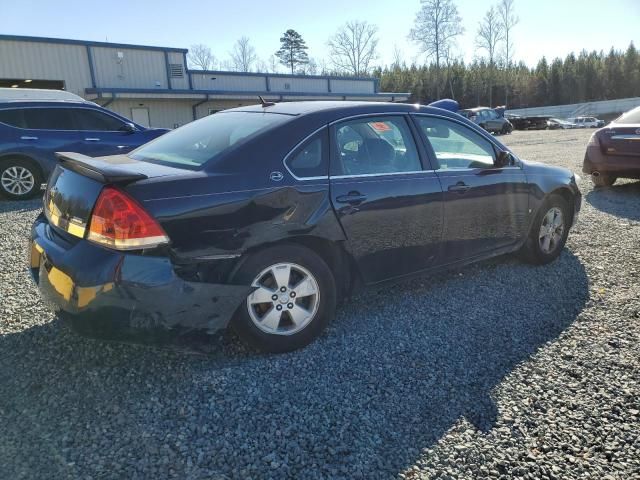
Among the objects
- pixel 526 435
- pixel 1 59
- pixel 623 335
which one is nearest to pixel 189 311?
pixel 526 435

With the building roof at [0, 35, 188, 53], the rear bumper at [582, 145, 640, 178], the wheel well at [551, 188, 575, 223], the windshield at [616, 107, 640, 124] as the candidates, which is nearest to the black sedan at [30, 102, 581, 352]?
the wheel well at [551, 188, 575, 223]

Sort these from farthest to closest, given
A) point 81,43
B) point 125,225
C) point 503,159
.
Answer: point 81,43 → point 503,159 → point 125,225

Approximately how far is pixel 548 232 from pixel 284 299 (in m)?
2.93

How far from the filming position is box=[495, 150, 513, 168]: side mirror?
409 centimetres

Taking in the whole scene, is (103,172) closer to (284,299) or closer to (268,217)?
(268,217)

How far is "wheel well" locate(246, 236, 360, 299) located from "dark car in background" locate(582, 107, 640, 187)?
6559mm

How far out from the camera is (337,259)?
316 centimetres

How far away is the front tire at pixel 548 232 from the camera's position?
448 cm

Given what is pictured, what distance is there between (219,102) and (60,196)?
26400 mm

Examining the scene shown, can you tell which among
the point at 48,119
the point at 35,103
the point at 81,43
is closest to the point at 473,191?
the point at 48,119

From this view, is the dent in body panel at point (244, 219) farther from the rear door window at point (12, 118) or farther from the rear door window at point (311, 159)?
the rear door window at point (12, 118)

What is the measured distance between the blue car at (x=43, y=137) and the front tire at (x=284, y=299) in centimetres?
599

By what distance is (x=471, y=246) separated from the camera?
3.91 metres

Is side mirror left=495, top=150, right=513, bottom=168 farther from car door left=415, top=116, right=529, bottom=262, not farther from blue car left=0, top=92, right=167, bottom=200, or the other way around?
blue car left=0, top=92, right=167, bottom=200
